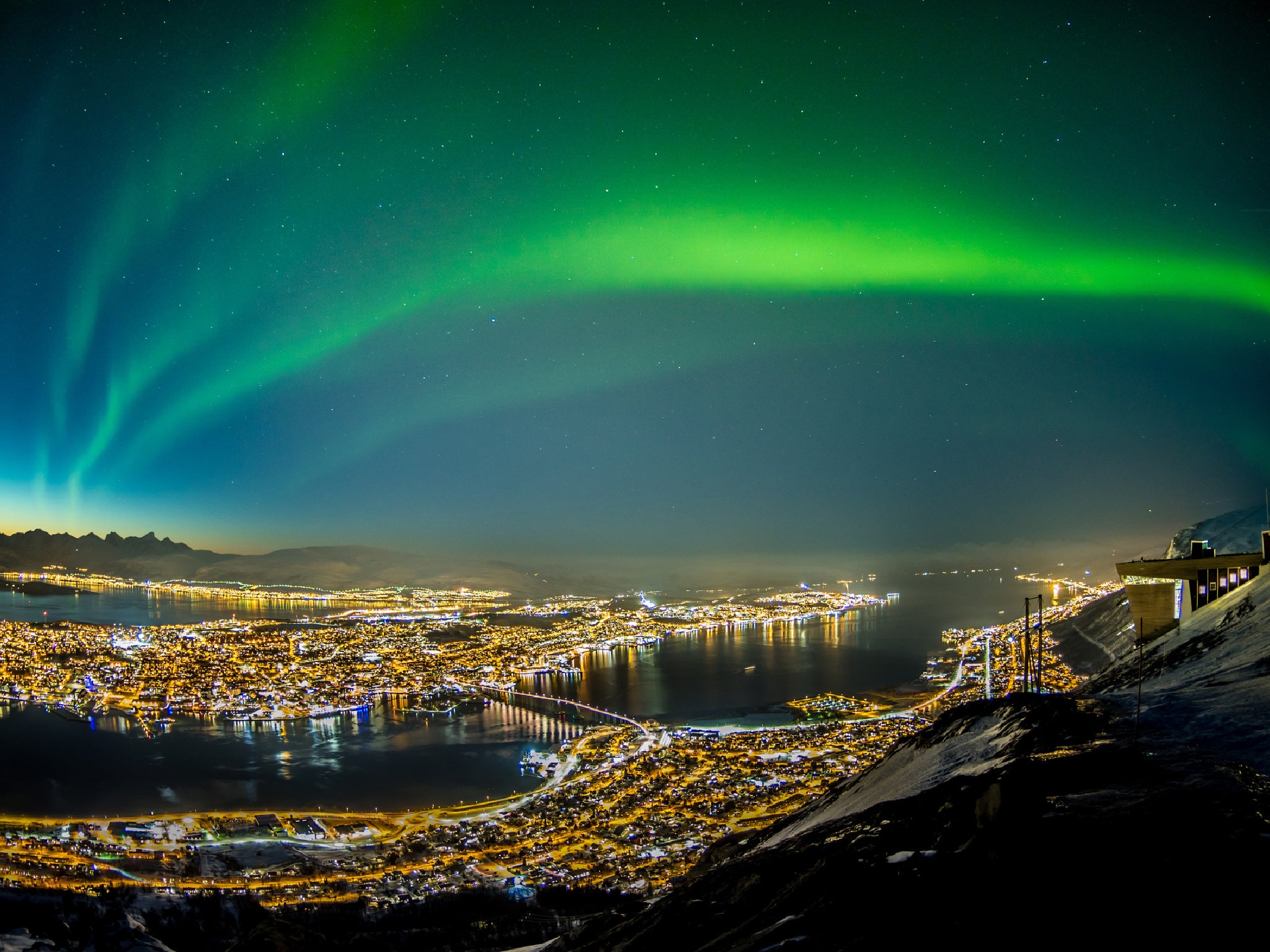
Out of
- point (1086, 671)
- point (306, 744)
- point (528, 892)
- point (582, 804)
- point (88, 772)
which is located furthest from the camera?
point (306, 744)

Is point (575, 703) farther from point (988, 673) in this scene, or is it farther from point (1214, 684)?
point (1214, 684)

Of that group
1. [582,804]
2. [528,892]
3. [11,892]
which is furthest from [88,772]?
[528,892]

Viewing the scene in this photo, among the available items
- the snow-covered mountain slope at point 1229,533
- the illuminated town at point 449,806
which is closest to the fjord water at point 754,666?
the illuminated town at point 449,806

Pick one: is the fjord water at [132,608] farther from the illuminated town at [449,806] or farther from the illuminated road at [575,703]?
the illuminated road at [575,703]

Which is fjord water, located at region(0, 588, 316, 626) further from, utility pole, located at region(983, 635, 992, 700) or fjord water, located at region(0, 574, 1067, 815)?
utility pole, located at region(983, 635, 992, 700)

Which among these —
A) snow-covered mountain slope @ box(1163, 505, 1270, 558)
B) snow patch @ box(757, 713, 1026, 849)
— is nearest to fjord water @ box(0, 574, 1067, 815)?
snow patch @ box(757, 713, 1026, 849)

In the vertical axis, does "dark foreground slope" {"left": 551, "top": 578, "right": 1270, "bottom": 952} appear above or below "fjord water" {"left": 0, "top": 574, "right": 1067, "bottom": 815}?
above

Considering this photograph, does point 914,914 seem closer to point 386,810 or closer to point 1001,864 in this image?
point 1001,864
